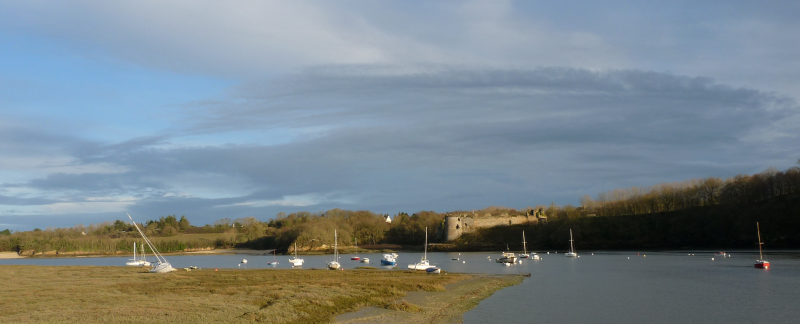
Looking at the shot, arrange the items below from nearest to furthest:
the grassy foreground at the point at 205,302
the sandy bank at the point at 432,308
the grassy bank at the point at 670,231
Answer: the grassy foreground at the point at 205,302, the sandy bank at the point at 432,308, the grassy bank at the point at 670,231

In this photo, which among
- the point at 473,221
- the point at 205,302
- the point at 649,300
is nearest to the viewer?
the point at 205,302

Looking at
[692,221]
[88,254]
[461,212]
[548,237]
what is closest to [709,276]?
[692,221]

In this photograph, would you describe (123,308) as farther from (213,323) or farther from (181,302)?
(213,323)

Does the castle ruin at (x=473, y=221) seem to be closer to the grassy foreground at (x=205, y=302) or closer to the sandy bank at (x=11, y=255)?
the grassy foreground at (x=205, y=302)

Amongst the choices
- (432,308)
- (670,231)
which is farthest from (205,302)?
(670,231)

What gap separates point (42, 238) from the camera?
575 ft

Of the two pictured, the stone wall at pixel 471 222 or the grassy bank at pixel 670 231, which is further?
the stone wall at pixel 471 222

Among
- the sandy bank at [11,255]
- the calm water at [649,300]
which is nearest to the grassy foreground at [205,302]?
the calm water at [649,300]

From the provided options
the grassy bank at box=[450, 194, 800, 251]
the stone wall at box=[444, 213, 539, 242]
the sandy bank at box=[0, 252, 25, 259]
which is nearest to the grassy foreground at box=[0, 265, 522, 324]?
the grassy bank at box=[450, 194, 800, 251]

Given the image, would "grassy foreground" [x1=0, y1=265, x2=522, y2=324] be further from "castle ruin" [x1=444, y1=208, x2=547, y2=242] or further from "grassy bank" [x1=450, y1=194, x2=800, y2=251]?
"castle ruin" [x1=444, y1=208, x2=547, y2=242]

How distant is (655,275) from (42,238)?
183720 millimetres

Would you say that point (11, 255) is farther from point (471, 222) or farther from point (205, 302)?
point (205, 302)

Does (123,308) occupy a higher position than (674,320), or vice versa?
(123,308)

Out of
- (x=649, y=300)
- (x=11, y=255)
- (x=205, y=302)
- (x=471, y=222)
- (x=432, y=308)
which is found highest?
(x=471, y=222)
